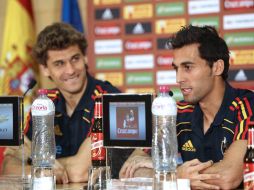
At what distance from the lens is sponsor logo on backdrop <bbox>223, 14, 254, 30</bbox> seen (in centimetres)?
449

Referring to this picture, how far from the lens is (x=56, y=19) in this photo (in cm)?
517

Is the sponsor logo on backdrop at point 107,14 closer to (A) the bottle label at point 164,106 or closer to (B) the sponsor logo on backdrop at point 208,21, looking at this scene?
(B) the sponsor logo on backdrop at point 208,21

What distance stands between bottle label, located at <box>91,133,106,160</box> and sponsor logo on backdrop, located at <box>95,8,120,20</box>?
286 centimetres

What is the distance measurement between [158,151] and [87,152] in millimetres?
730

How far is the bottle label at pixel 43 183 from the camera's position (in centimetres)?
205

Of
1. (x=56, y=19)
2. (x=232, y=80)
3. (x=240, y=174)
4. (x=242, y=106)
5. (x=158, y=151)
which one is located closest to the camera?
(x=158, y=151)

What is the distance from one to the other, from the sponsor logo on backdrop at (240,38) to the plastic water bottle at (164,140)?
2.67 m

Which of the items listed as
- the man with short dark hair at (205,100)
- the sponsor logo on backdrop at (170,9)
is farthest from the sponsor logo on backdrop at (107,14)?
the man with short dark hair at (205,100)

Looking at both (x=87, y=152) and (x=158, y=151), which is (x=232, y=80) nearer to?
(x=87, y=152)

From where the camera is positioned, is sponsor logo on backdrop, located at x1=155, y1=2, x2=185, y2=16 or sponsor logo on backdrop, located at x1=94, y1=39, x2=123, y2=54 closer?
sponsor logo on backdrop, located at x1=155, y1=2, x2=185, y2=16

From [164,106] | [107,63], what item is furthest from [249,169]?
[107,63]

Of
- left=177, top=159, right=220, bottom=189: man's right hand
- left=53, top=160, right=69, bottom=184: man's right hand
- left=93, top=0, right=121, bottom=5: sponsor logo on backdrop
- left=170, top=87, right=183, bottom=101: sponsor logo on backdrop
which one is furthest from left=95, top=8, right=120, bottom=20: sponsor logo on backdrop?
left=177, top=159, right=220, bottom=189: man's right hand

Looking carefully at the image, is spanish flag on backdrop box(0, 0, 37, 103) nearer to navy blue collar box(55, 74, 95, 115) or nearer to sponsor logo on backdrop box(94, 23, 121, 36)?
sponsor logo on backdrop box(94, 23, 121, 36)

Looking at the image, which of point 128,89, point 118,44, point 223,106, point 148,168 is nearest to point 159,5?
point 118,44
